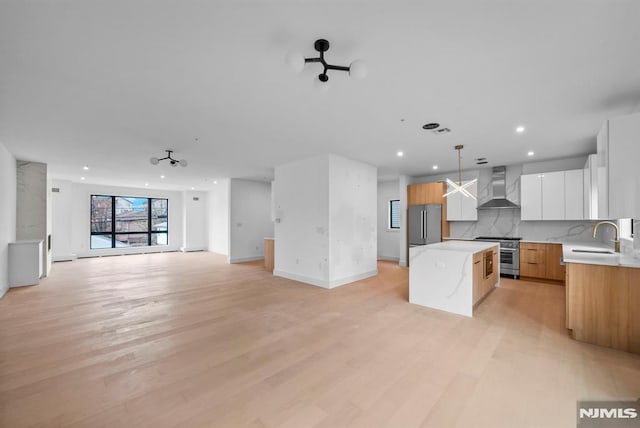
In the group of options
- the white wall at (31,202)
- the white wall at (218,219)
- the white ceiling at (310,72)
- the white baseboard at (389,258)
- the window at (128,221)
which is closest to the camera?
the white ceiling at (310,72)

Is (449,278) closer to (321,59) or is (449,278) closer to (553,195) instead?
(321,59)

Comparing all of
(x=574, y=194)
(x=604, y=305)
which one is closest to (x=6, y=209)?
(x=604, y=305)

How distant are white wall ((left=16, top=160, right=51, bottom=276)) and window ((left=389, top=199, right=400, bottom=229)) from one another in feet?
30.0

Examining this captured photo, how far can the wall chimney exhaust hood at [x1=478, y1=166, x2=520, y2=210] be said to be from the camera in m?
6.41

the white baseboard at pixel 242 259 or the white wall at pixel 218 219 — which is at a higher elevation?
the white wall at pixel 218 219

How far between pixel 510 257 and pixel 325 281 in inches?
167

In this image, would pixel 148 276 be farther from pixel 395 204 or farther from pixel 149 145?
pixel 395 204

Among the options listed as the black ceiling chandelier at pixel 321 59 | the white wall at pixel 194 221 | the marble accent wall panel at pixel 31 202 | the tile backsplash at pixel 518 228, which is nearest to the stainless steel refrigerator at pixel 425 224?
the tile backsplash at pixel 518 228

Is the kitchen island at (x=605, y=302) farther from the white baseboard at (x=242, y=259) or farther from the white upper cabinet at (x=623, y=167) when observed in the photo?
the white baseboard at (x=242, y=259)

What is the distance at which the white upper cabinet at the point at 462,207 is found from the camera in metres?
6.77

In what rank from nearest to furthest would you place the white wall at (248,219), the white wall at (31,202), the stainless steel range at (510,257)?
the stainless steel range at (510,257) → the white wall at (31,202) → the white wall at (248,219)

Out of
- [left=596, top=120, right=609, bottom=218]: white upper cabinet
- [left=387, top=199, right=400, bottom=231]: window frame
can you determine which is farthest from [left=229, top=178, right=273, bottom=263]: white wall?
[left=596, top=120, right=609, bottom=218]: white upper cabinet

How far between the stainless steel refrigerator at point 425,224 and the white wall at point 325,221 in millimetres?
1656
